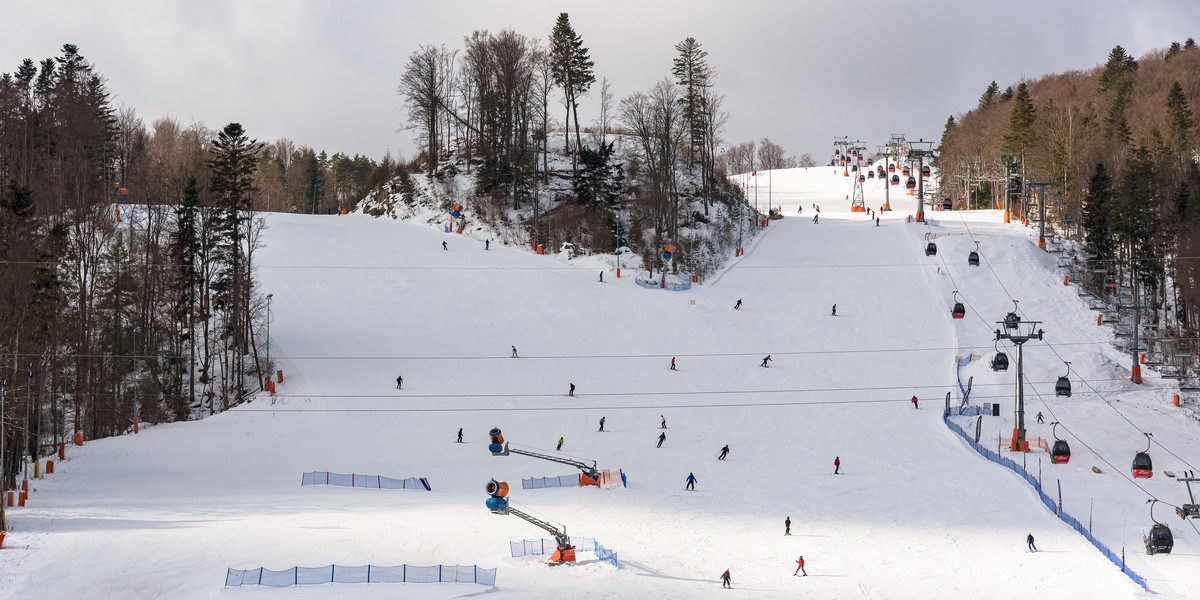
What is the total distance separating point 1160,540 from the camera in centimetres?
3061

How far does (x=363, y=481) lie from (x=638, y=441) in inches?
478

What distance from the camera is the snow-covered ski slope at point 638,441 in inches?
1169

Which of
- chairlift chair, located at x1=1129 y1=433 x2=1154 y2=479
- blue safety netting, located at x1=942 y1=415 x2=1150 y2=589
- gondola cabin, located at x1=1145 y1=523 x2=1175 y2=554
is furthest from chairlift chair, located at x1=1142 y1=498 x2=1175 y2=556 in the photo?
chairlift chair, located at x1=1129 y1=433 x2=1154 y2=479

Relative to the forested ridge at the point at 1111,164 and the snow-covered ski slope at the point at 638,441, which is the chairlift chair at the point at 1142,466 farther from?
the forested ridge at the point at 1111,164

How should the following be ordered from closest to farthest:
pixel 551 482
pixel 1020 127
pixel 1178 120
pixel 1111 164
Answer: pixel 551 482 → pixel 1111 164 → pixel 1178 120 → pixel 1020 127

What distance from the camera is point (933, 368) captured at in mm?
52906

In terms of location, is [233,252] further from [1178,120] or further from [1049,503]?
[1178,120]

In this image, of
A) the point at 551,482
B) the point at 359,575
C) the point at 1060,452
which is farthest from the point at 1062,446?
the point at 359,575

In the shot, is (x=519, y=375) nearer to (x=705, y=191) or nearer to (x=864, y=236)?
(x=705, y=191)

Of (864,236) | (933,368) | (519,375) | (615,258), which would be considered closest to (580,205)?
(615,258)

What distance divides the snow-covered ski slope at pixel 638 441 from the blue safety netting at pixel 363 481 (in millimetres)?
725

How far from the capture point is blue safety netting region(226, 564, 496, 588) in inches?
1062

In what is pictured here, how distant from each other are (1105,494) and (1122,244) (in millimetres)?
35806

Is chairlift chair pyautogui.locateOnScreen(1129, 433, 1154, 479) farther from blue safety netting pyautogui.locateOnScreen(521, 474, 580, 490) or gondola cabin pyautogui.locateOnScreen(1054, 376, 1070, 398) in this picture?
blue safety netting pyautogui.locateOnScreen(521, 474, 580, 490)
